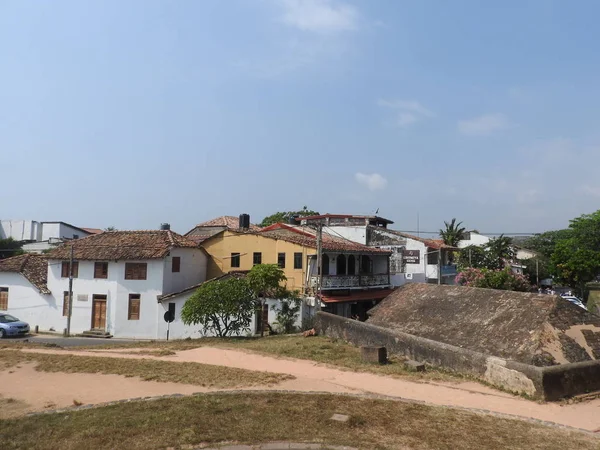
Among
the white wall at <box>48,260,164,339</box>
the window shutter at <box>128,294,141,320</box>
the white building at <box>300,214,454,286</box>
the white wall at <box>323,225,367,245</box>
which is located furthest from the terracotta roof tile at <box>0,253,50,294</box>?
the white wall at <box>323,225,367,245</box>

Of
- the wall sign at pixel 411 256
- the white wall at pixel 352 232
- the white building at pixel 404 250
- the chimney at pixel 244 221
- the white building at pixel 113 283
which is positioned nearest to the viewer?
the white building at pixel 113 283

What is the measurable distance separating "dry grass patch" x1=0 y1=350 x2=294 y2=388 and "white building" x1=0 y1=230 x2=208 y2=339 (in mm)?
13038

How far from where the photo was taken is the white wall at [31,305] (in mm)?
30797

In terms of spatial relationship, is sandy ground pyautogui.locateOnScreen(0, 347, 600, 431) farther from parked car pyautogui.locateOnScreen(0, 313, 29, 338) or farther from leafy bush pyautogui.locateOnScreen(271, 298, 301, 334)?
parked car pyautogui.locateOnScreen(0, 313, 29, 338)

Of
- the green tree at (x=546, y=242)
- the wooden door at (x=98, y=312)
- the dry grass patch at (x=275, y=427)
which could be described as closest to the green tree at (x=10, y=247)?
the wooden door at (x=98, y=312)

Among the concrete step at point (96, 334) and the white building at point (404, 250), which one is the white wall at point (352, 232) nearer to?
the white building at point (404, 250)

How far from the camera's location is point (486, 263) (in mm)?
40906

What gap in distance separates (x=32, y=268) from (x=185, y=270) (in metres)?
11.5

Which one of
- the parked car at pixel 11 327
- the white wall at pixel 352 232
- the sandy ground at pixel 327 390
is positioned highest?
the white wall at pixel 352 232

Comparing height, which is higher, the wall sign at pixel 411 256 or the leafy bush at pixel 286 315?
the wall sign at pixel 411 256

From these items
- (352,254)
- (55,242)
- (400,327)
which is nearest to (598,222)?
(352,254)

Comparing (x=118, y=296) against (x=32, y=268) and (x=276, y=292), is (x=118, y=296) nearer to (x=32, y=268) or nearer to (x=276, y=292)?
(x=32, y=268)

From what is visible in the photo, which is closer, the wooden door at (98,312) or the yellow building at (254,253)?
the yellow building at (254,253)

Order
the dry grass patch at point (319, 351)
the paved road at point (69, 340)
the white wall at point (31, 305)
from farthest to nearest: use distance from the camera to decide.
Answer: the white wall at point (31, 305), the paved road at point (69, 340), the dry grass patch at point (319, 351)
